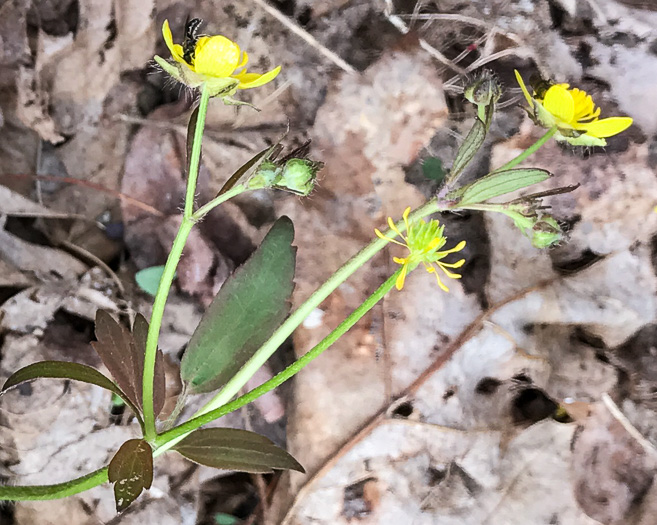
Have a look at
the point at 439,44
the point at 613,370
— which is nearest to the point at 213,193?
the point at 439,44

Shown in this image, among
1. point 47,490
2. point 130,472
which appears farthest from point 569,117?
point 47,490

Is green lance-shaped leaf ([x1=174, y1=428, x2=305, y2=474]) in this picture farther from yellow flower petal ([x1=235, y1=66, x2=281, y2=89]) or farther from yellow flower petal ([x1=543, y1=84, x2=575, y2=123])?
yellow flower petal ([x1=543, y1=84, x2=575, y2=123])

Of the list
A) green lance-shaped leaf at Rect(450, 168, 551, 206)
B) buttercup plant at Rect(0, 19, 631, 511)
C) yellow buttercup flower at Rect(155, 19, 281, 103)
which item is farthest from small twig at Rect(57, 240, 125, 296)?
green lance-shaped leaf at Rect(450, 168, 551, 206)

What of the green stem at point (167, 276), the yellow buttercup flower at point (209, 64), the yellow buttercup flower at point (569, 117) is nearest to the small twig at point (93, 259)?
the green stem at point (167, 276)

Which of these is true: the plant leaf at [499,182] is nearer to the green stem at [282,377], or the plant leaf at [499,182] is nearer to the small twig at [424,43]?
the green stem at [282,377]

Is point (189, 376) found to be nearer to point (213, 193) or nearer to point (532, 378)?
point (213, 193)

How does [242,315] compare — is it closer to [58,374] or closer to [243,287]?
[243,287]
